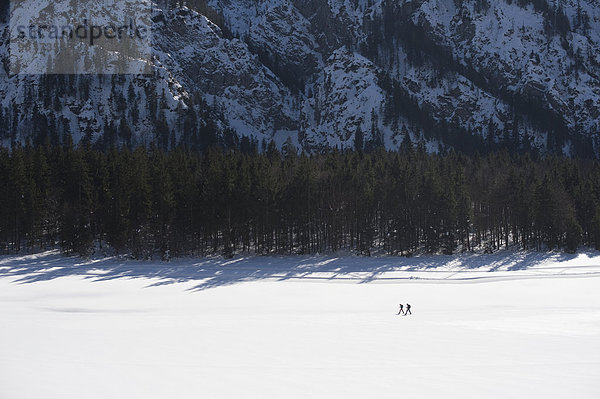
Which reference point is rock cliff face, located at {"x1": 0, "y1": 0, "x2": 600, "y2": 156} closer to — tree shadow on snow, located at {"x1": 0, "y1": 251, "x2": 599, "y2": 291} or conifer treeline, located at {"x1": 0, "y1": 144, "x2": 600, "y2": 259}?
conifer treeline, located at {"x1": 0, "y1": 144, "x2": 600, "y2": 259}

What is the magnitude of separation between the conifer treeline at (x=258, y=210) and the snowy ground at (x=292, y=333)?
26.2ft

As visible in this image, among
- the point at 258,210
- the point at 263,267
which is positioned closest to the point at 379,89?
the point at 258,210

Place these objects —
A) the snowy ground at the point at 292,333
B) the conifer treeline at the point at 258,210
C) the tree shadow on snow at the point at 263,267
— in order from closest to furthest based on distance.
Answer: the snowy ground at the point at 292,333
the tree shadow on snow at the point at 263,267
the conifer treeline at the point at 258,210

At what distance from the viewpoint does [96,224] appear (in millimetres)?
59188

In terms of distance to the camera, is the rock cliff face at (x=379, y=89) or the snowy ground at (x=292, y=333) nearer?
the snowy ground at (x=292, y=333)

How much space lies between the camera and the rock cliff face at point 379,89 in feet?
473

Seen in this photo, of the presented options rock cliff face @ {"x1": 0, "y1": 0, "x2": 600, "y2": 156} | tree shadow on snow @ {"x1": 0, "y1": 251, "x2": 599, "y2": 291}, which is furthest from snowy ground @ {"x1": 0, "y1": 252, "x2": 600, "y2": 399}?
rock cliff face @ {"x1": 0, "y1": 0, "x2": 600, "y2": 156}

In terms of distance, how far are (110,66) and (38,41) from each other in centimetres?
3012

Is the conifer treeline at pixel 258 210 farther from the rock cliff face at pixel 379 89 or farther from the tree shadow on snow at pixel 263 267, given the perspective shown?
the rock cliff face at pixel 379 89

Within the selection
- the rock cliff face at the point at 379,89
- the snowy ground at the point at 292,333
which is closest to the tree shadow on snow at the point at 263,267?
the snowy ground at the point at 292,333

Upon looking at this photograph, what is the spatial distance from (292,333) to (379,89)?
148 m

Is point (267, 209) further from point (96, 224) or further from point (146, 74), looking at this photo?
point (146, 74)

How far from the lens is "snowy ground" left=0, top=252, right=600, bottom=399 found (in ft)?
54.7

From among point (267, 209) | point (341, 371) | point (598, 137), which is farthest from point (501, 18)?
point (341, 371)
